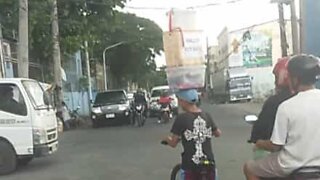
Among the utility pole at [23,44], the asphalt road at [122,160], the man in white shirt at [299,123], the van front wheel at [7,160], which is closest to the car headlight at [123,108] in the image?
the asphalt road at [122,160]

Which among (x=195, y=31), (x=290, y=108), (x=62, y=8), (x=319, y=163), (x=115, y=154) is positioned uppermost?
(x=62, y=8)

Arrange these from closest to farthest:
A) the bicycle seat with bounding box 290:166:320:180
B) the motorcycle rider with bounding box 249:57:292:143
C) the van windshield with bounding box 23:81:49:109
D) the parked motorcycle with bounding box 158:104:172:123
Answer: the bicycle seat with bounding box 290:166:320:180 → the motorcycle rider with bounding box 249:57:292:143 → the van windshield with bounding box 23:81:49:109 → the parked motorcycle with bounding box 158:104:172:123

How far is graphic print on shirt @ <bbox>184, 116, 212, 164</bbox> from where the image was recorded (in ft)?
18.1

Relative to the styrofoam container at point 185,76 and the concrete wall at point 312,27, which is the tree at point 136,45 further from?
the styrofoam container at point 185,76

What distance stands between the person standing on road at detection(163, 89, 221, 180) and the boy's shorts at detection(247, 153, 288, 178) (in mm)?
1192

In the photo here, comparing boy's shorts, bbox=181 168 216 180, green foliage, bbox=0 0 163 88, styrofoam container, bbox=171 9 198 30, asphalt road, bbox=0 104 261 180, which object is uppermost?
green foliage, bbox=0 0 163 88

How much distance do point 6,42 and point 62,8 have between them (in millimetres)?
2779

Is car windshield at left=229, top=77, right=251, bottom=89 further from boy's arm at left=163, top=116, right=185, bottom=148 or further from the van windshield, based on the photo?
boy's arm at left=163, top=116, right=185, bottom=148

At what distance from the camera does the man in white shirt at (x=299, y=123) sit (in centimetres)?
380

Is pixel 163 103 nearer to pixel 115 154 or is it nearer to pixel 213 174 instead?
pixel 115 154

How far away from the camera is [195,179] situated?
5.51 meters

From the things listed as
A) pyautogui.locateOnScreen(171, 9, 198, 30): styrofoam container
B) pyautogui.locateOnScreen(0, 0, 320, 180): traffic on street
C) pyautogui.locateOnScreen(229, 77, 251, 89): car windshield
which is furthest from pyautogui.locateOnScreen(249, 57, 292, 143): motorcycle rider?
pyautogui.locateOnScreen(229, 77, 251, 89): car windshield

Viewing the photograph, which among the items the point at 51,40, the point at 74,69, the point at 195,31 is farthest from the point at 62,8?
the point at 195,31

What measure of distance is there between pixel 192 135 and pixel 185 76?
1482 mm
